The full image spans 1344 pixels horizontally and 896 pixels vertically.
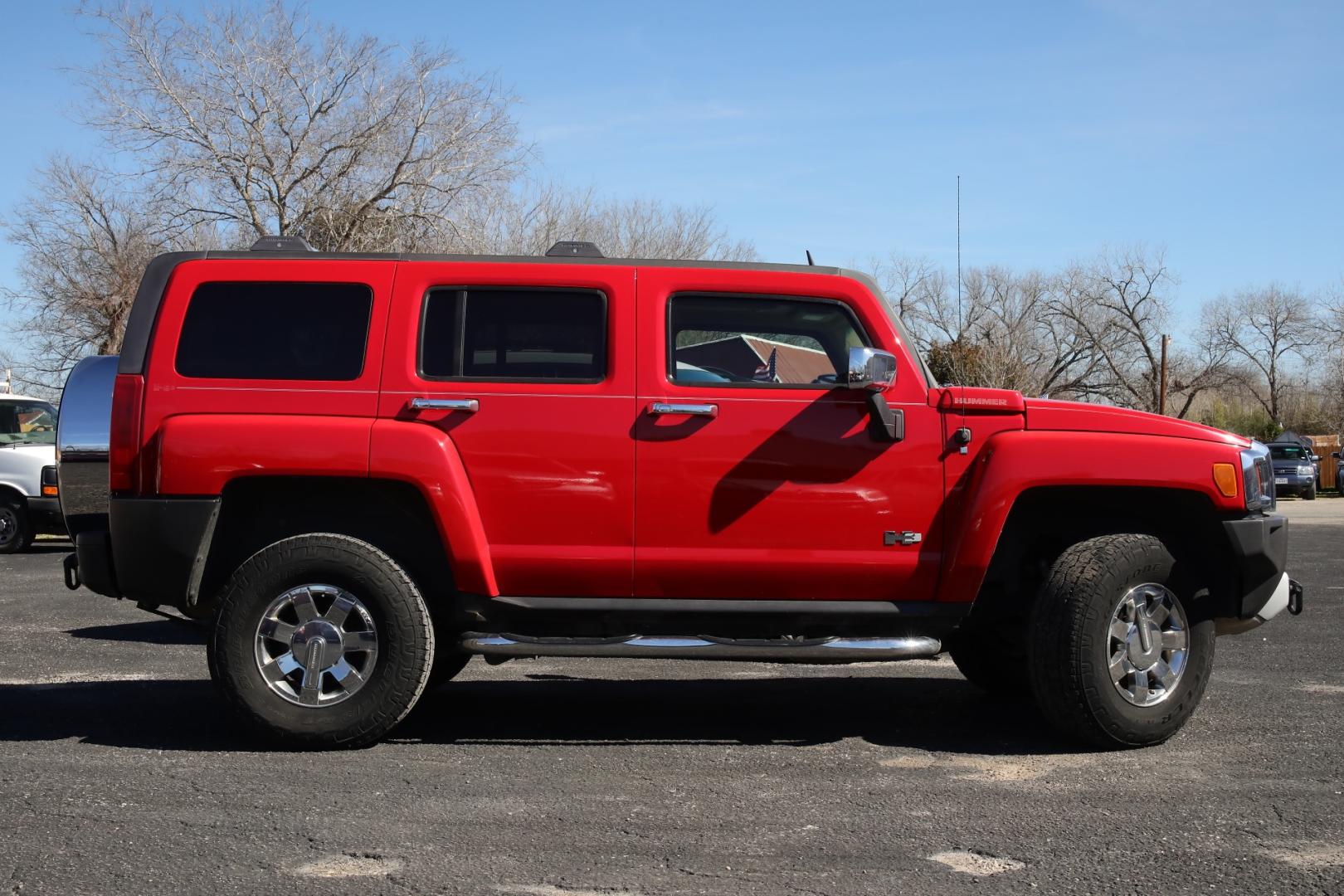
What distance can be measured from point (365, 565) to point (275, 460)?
562 mm

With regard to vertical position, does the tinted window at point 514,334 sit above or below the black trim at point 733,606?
above

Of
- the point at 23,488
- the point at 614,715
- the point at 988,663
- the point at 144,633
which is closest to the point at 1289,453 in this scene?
the point at 23,488

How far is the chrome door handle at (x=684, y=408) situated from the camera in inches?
213

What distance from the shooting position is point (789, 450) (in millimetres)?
5414

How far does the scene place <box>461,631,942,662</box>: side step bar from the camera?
17.2 ft

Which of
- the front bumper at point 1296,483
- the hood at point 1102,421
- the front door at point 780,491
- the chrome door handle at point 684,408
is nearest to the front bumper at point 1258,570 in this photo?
the hood at point 1102,421

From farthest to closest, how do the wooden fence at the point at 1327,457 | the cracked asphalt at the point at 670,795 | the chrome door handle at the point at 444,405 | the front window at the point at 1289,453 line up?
the wooden fence at the point at 1327,457
the front window at the point at 1289,453
the chrome door handle at the point at 444,405
the cracked asphalt at the point at 670,795

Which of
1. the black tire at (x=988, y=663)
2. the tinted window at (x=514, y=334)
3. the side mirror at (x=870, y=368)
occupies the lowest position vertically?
the black tire at (x=988, y=663)

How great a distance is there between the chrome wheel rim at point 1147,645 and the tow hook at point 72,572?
439 cm

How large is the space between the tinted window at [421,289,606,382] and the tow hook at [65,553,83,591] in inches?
69.5

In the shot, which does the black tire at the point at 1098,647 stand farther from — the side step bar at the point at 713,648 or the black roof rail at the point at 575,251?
the black roof rail at the point at 575,251

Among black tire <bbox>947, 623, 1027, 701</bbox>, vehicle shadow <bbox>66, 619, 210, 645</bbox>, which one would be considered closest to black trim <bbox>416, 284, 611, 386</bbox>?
black tire <bbox>947, 623, 1027, 701</bbox>

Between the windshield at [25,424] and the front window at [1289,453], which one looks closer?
the windshield at [25,424]

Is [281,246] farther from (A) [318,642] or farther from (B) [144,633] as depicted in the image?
(B) [144,633]
